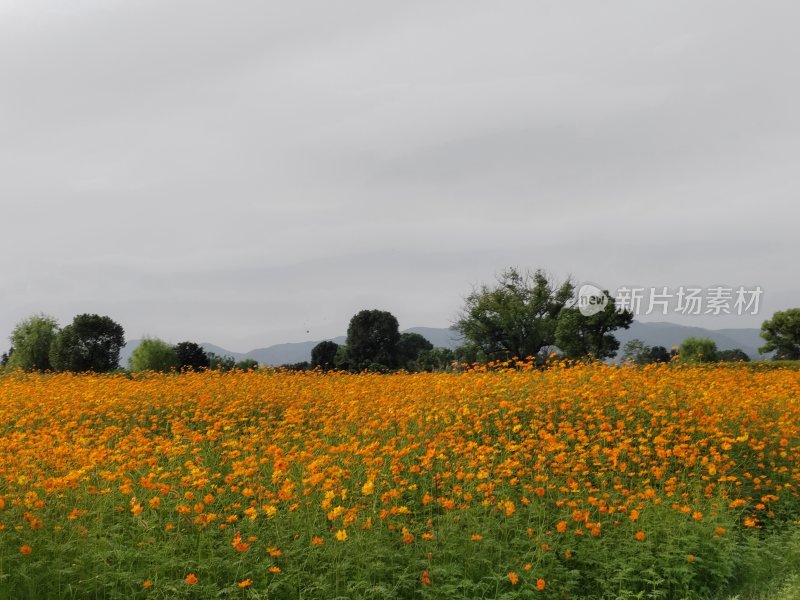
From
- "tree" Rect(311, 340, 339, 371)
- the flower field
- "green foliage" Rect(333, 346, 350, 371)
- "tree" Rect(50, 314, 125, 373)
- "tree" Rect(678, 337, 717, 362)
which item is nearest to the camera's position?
the flower field

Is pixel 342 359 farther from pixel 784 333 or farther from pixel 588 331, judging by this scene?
pixel 784 333

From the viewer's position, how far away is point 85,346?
39.0 metres

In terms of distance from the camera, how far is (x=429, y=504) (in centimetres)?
779

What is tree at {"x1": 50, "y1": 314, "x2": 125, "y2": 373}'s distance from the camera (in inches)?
1526

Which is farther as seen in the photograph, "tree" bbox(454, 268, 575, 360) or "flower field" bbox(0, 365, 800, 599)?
"tree" bbox(454, 268, 575, 360)

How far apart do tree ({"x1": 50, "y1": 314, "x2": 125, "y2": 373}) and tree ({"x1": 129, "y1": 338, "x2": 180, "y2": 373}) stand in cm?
551

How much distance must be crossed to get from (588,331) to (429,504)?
115ft

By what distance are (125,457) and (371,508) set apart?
296 cm

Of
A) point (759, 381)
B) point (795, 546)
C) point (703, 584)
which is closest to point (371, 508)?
point (703, 584)

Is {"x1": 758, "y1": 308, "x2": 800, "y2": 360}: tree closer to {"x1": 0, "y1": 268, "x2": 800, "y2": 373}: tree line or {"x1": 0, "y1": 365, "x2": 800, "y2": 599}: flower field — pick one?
{"x1": 0, "y1": 268, "x2": 800, "y2": 373}: tree line

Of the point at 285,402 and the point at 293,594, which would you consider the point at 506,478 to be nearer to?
the point at 293,594

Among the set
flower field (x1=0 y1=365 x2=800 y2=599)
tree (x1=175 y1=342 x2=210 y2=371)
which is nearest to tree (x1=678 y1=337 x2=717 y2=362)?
tree (x1=175 y1=342 x2=210 y2=371)

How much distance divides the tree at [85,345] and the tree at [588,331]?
24.8 metres

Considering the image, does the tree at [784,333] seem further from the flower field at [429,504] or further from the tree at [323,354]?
the flower field at [429,504]
